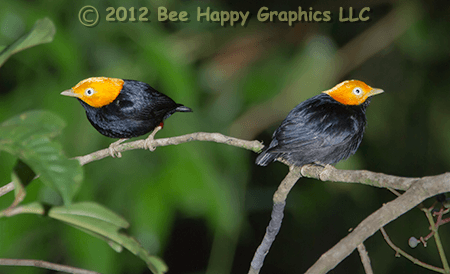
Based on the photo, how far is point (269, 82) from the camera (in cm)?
264

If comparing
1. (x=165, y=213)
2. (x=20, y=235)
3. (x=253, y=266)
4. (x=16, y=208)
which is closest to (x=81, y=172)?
(x=16, y=208)

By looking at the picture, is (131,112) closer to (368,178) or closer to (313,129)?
(313,129)

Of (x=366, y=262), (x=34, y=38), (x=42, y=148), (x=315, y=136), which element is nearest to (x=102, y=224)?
(x=42, y=148)

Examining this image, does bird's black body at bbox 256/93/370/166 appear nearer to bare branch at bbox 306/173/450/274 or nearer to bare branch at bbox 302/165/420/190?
bare branch at bbox 302/165/420/190

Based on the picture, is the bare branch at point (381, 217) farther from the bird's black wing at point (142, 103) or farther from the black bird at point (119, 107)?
the bird's black wing at point (142, 103)

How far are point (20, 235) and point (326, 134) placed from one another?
64.0 inches

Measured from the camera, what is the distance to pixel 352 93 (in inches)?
52.9

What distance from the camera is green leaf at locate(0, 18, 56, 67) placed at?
23.5 inches

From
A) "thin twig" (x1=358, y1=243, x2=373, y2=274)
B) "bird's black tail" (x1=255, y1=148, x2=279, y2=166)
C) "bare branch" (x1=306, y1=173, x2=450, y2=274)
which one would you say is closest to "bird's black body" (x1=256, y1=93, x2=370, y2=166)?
"bird's black tail" (x1=255, y1=148, x2=279, y2=166)

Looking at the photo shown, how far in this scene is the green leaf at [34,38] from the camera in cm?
60

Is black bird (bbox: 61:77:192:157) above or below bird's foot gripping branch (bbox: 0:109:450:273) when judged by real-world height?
above

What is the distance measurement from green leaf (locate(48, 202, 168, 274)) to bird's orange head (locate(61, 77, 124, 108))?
0.88 m

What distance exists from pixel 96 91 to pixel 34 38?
33.7 inches

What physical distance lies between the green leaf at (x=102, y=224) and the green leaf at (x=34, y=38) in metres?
0.26
